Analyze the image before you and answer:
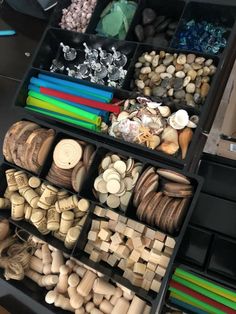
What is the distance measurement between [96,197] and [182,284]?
281 mm

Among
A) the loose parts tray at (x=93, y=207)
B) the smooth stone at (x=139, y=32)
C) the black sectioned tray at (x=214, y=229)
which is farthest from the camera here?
the smooth stone at (x=139, y=32)

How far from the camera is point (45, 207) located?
862 mm

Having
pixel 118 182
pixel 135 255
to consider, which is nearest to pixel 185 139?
pixel 118 182

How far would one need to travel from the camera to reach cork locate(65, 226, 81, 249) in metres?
0.82

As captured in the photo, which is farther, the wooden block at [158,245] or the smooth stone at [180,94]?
the smooth stone at [180,94]

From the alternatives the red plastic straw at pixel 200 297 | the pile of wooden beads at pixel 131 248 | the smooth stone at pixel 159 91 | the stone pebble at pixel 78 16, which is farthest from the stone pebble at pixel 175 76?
the red plastic straw at pixel 200 297

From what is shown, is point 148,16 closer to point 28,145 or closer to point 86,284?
point 28,145

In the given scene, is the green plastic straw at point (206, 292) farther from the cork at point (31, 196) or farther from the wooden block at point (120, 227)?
the cork at point (31, 196)

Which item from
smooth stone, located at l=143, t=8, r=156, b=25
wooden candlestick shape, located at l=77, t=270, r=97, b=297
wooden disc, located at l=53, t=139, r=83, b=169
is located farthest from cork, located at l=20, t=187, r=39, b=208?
smooth stone, located at l=143, t=8, r=156, b=25

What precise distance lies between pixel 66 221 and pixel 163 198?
24cm

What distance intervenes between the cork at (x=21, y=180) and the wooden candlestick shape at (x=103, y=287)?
0.96 ft

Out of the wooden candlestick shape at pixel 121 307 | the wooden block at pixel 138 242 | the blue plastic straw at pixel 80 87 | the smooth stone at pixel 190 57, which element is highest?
the smooth stone at pixel 190 57

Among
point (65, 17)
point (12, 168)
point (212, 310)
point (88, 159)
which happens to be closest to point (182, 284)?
point (212, 310)

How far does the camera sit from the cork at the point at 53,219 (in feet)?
2.78
